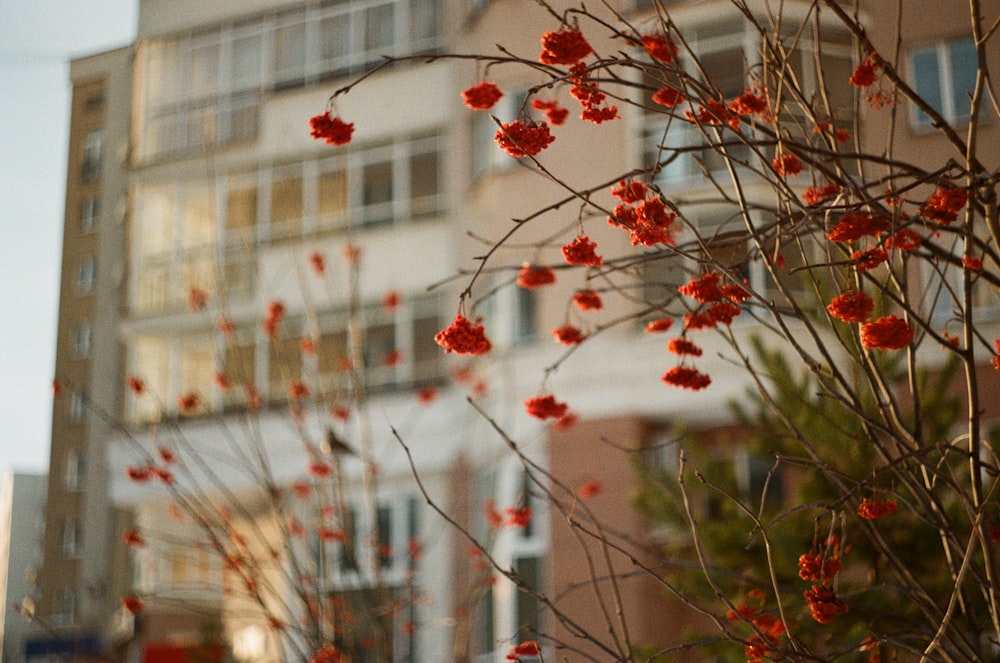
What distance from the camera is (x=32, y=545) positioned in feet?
39.3

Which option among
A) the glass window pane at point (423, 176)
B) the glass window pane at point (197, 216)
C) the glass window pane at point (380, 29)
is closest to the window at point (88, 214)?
the glass window pane at point (197, 216)

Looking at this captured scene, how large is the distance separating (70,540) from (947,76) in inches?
388

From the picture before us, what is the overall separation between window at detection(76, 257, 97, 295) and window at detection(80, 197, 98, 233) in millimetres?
369

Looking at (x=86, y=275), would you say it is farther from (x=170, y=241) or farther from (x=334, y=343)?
(x=334, y=343)

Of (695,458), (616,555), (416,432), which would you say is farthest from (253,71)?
(695,458)

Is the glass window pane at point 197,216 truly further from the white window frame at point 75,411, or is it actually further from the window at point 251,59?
the white window frame at point 75,411

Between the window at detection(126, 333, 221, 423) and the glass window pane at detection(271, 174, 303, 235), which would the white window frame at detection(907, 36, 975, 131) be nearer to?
the glass window pane at detection(271, 174, 303, 235)

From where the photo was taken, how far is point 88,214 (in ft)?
45.9

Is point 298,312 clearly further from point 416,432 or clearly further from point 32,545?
point 32,545

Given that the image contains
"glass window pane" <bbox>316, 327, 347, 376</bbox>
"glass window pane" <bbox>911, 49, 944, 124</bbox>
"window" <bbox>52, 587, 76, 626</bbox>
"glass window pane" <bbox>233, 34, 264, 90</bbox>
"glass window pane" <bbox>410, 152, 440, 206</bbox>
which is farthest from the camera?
"glass window pane" <bbox>233, 34, 264, 90</bbox>

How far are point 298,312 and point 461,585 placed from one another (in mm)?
3354

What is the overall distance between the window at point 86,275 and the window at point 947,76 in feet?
28.1

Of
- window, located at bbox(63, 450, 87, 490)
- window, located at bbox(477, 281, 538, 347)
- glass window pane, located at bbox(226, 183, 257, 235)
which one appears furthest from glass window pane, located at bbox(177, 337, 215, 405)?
window, located at bbox(477, 281, 538, 347)

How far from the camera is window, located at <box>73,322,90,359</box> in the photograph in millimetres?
12564
